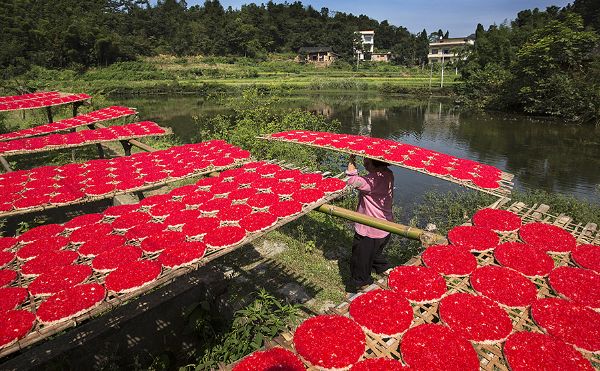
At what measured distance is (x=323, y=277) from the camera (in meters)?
7.21

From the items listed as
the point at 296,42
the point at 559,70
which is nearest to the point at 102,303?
the point at 559,70

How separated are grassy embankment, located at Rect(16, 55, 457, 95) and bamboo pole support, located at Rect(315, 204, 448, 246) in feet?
117

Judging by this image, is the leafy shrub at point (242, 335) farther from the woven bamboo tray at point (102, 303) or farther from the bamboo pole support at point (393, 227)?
the bamboo pole support at point (393, 227)

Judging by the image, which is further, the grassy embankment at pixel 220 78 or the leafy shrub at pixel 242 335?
the grassy embankment at pixel 220 78

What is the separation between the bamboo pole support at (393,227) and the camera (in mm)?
4789

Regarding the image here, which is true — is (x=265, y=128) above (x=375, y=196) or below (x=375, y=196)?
above

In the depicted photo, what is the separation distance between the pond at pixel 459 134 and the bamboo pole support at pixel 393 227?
8.44 meters

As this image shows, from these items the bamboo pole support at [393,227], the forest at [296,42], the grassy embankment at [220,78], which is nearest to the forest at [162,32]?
the forest at [296,42]

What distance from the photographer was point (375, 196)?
5.75m

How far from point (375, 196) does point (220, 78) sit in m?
61.8

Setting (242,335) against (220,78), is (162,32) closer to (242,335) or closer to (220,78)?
(220,78)

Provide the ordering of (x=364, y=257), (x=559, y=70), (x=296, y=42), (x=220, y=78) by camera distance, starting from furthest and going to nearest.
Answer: (x=296, y=42), (x=220, y=78), (x=559, y=70), (x=364, y=257)

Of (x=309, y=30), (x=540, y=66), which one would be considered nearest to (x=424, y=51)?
(x=309, y=30)

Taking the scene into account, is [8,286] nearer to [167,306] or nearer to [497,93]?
[167,306]
